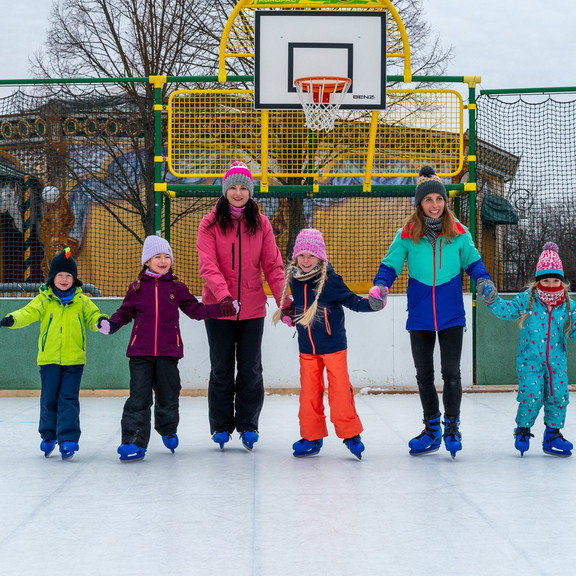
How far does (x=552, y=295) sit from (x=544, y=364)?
0.40 metres

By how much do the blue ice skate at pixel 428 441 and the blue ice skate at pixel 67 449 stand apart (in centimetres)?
195

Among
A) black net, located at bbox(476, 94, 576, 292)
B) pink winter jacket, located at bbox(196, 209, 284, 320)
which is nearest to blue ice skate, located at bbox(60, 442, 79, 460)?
pink winter jacket, located at bbox(196, 209, 284, 320)

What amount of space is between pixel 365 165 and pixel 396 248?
2881 mm

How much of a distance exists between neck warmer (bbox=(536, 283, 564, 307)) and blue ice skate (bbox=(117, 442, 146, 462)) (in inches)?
98.1

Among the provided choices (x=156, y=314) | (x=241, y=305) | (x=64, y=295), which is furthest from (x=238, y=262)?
(x=64, y=295)

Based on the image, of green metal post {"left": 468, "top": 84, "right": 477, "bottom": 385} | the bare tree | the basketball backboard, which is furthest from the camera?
the bare tree

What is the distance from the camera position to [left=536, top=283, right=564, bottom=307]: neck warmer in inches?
181

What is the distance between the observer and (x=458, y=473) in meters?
4.09

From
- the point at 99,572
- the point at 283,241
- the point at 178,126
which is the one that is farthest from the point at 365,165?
the point at 99,572

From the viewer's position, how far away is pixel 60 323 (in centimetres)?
466

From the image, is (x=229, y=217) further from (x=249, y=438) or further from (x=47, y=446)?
Answer: (x=47, y=446)

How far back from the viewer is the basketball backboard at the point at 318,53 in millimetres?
6875

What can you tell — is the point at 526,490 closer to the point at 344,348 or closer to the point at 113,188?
the point at 344,348

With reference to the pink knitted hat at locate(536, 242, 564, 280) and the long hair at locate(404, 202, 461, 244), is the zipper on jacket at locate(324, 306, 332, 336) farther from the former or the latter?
the pink knitted hat at locate(536, 242, 564, 280)
